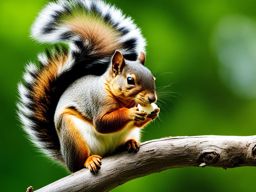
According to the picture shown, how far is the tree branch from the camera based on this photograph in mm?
4590

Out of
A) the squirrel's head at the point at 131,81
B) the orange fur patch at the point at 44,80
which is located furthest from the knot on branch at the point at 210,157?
the orange fur patch at the point at 44,80

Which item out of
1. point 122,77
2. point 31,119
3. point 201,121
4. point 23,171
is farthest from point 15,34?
point 122,77

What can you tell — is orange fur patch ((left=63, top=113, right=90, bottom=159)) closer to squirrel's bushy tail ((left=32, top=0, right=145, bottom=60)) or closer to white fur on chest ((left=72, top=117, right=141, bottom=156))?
white fur on chest ((left=72, top=117, right=141, bottom=156))

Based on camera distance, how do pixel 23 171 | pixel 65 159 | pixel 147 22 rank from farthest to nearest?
pixel 147 22 < pixel 23 171 < pixel 65 159

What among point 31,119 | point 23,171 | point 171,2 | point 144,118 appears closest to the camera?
point 144,118

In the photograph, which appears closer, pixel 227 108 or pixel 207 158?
pixel 207 158

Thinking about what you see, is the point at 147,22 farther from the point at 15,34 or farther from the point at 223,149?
the point at 223,149

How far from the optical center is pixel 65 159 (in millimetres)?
4836

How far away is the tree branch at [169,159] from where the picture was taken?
4590 mm

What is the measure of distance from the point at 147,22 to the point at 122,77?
469 centimetres

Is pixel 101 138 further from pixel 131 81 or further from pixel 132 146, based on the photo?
pixel 131 81

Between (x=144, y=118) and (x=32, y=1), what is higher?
(x=32, y=1)

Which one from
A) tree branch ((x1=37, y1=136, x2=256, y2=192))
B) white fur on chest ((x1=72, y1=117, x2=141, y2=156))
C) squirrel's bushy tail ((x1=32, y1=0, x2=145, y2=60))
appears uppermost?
squirrel's bushy tail ((x1=32, y1=0, x2=145, y2=60))

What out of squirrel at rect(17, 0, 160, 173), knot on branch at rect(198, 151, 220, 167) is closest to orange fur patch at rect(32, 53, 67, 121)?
squirrel at rect(17, 0, 160, 173)
